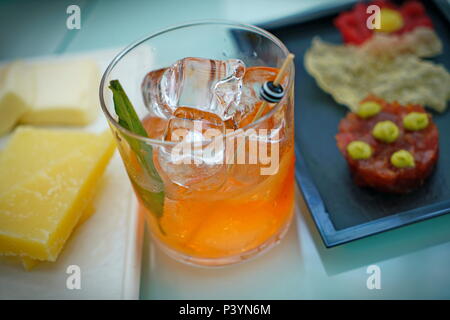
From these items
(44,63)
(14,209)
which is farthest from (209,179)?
(44,63)

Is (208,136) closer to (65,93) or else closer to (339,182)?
(339,182)

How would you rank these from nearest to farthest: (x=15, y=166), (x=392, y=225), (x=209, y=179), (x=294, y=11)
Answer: (x=209, y=179)
(x=392, y=225)
(x=15, y=166)
(x=294, y=11)

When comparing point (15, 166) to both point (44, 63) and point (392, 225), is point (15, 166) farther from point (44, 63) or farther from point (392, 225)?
point (392, 225)

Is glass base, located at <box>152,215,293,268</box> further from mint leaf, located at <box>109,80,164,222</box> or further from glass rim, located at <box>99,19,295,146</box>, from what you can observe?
glass rim, located at <box>99,19,295,146</box>

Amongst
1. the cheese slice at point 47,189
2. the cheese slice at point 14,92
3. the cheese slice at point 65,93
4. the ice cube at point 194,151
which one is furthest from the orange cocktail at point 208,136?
the cheese slice at point 14,92

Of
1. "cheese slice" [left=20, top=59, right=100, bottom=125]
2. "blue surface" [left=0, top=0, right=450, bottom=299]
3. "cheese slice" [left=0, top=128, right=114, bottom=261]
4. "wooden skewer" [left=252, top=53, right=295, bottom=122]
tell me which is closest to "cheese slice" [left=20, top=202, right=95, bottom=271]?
"cheese slice" [left=0, top=128, right=114, bottom=261]

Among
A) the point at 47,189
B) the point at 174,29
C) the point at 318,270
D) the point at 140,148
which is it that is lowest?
the point at 318,270

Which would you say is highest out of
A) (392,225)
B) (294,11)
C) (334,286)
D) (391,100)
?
(294,11)

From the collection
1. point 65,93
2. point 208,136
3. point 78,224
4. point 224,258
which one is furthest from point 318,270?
point 65,93
